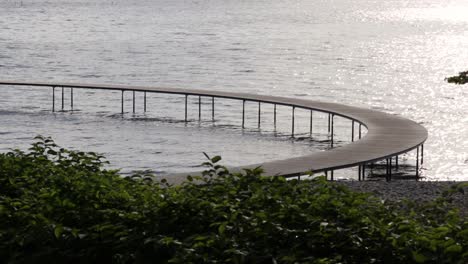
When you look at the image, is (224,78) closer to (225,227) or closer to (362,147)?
(362,147)

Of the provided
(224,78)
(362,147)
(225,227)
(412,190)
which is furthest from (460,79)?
(224,78)

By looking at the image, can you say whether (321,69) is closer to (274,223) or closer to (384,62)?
(384,62)

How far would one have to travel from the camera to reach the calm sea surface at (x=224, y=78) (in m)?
36.0

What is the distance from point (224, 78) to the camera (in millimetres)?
67312

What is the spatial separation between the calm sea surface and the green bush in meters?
23.5

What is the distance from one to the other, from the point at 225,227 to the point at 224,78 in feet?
200

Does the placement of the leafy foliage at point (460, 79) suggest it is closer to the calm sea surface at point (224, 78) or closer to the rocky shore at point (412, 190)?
the rocky shore at point (412, 190)

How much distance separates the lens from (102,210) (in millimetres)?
7195

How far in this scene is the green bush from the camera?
6.32 m

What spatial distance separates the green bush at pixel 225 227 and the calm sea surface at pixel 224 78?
23501mm

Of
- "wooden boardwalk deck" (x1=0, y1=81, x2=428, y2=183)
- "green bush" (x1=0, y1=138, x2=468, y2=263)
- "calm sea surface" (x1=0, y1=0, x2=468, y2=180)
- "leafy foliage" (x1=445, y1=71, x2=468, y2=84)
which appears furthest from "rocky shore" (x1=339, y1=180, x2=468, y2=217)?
"calm sea surface" (x1=0, y1=0, x2=468, y2=180)

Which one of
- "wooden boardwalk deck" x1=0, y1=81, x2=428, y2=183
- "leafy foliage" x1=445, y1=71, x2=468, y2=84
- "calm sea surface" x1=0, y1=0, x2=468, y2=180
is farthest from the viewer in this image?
"calm sea surface" x1=0, y1=0, x2=468, y2=180

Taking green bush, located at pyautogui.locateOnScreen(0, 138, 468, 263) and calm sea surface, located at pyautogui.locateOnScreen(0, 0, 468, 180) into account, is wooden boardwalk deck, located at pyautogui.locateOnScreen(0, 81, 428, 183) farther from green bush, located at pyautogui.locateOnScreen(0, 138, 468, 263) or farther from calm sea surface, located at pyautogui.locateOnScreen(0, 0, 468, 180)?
green bush, located at pyautogui.locateOnScreen(0, 138, 468, 263)

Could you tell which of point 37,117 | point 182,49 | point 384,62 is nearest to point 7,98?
point 37,117
